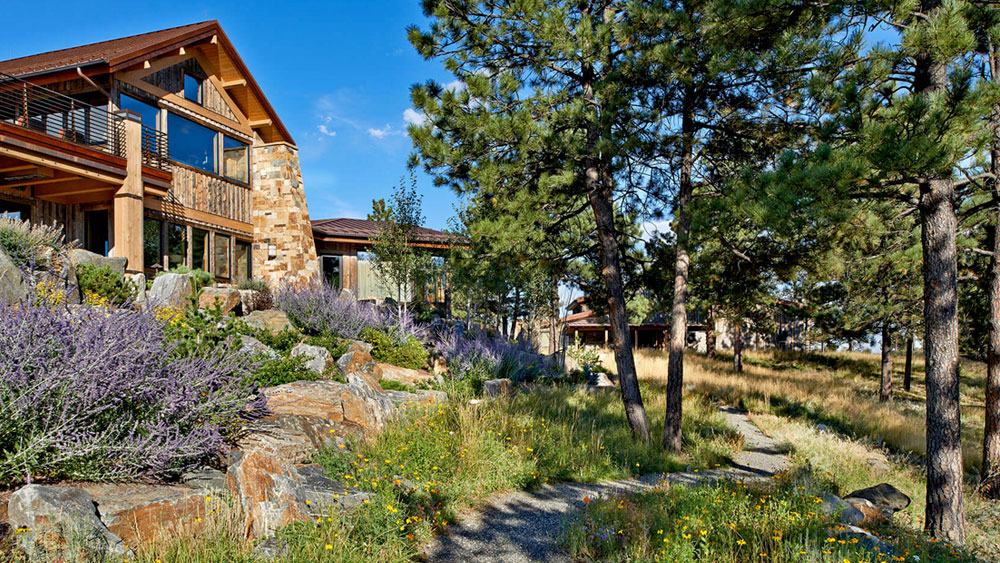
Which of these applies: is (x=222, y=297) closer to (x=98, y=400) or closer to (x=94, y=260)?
(x=94, y=260)

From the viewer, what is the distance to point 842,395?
17.5m

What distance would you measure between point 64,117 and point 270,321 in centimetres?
766

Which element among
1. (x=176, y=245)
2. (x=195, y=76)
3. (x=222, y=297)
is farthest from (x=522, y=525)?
(x=195, y=76)

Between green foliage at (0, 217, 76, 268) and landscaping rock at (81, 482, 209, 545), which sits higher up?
green foliage at (0, 217, 76, 268)

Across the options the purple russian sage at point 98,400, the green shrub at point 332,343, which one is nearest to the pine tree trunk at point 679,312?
the green shrub at point 332,343

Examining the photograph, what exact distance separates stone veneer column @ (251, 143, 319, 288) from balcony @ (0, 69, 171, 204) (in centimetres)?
325

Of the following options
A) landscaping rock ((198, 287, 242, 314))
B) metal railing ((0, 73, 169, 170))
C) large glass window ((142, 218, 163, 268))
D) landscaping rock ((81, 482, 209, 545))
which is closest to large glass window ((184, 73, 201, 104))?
metal railing ((0, 73, 169, 170))

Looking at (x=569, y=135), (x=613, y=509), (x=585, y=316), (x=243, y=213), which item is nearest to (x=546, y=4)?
(x=569, y=135)

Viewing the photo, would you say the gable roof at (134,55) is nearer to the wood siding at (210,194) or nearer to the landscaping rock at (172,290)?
the wood siding at (210,194)

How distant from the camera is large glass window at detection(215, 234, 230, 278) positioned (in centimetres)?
1670

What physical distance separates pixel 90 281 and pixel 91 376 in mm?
8013

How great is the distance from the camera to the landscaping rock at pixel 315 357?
31.6 feet

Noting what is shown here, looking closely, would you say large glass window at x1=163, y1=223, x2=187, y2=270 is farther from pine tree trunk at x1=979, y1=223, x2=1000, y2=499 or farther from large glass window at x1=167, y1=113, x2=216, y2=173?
pine tree trunk at x1=979, y1=223, x2=1000, y2=499

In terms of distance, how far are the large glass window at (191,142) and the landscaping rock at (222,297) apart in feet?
16.6
